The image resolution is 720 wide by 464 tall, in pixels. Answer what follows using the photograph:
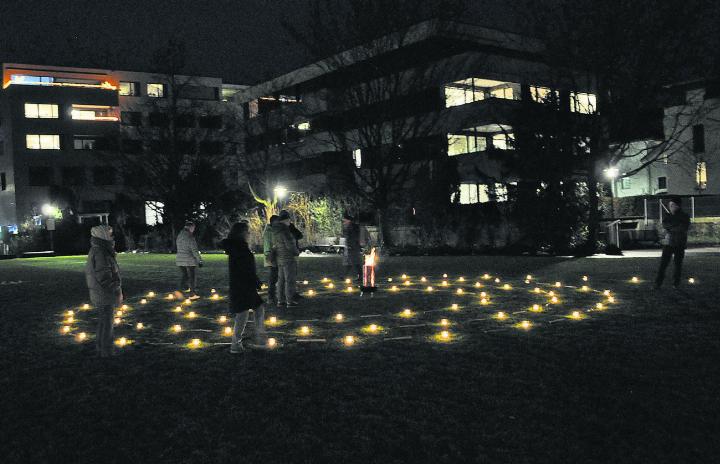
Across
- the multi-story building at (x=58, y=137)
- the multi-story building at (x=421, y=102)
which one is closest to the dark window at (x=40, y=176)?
the multi-story building at (x=58, y=137)

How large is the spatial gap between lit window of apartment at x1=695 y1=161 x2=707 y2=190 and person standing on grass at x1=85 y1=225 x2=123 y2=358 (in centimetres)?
4469

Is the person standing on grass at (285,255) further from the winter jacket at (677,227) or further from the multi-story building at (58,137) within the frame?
the multi-story building at (58,137)

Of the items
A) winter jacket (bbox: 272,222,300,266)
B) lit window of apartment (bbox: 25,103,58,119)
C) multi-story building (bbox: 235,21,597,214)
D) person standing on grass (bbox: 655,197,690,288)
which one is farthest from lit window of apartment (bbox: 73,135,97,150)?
person standing on grass (bbox: 655,197,690,288)

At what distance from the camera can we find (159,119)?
4475 cm

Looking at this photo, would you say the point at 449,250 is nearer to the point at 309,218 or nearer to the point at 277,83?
the point at 309,218

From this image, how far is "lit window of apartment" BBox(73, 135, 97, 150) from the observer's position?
217ft

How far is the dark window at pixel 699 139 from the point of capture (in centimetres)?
4491

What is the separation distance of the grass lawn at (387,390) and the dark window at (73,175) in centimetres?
5699

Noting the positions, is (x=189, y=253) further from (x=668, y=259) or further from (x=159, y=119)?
(x=159, y=119)

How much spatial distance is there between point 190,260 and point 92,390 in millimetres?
7956

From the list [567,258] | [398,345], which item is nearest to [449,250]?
[567,258]

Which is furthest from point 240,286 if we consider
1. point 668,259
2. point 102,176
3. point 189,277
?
point 102,176

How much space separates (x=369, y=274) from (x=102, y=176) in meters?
58.5

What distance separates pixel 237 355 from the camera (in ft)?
27.9
